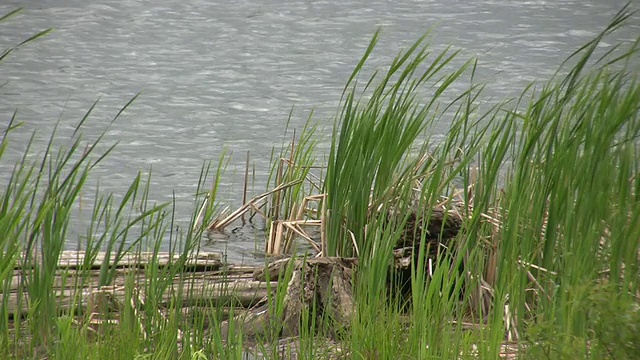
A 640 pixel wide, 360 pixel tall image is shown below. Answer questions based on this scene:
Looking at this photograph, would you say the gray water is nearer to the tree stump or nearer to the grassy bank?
the tree stump

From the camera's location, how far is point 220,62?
1053 cm

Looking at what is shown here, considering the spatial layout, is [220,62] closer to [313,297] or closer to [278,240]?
[278,240]

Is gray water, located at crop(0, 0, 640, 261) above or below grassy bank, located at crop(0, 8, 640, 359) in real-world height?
below

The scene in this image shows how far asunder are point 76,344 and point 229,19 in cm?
1032

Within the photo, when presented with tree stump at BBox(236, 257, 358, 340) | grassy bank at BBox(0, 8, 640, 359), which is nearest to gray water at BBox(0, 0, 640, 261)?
tree stump at BBox(236, 257, 358, 340)

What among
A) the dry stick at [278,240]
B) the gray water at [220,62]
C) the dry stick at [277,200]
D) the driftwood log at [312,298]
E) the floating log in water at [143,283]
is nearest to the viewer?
the floating log in water at [143,283]

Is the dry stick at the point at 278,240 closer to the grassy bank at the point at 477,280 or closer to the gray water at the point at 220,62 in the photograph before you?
the gray water at the point at 220,62

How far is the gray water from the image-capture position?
7438 millimetres

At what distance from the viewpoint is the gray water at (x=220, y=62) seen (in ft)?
24.4

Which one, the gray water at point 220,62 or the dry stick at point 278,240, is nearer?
the dry stick at point 278,240

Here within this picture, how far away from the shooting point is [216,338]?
2.84m

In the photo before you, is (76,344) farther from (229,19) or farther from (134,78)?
(229,19)

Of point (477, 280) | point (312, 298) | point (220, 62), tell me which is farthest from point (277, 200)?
point (220, 62)

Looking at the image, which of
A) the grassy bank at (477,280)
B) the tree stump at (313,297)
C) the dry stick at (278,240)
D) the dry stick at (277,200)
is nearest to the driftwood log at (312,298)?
the tree stump at (313,297)
